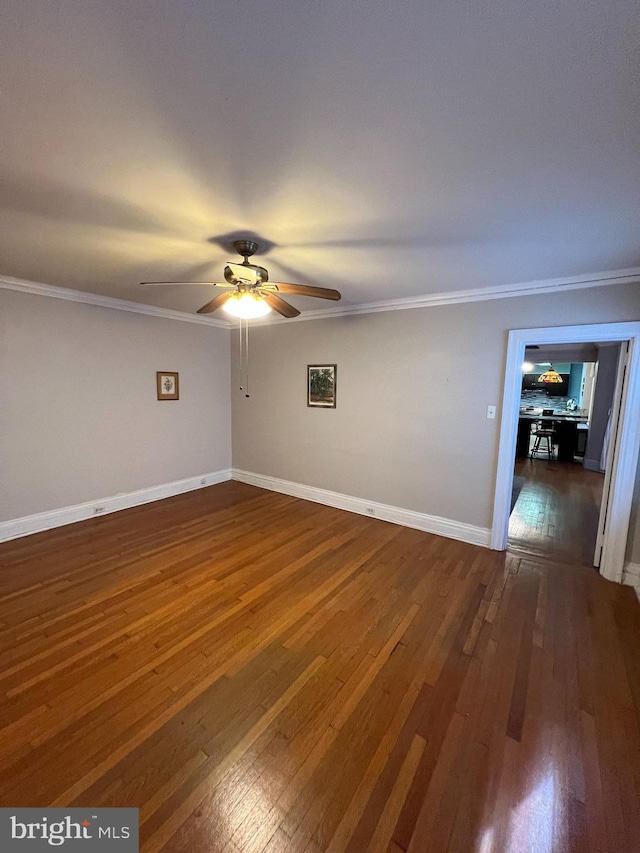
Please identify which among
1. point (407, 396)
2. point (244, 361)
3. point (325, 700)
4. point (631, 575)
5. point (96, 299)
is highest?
point (96, 299)

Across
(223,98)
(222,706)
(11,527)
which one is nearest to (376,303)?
(223,98)

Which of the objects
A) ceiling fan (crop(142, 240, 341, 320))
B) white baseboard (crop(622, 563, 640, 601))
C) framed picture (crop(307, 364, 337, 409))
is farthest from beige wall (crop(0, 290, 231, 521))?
white baseboard (crop(622, 563, 640, 601))

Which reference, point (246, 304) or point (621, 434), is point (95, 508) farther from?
point (621, 434)

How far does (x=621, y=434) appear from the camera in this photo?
272 cm

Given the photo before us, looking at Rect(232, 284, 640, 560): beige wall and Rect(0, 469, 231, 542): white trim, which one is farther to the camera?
Rect(0, 469, 231, 542): white trim

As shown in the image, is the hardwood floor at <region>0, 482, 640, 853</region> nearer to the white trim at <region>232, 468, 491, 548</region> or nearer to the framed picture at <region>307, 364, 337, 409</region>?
the white trim at <region>232, 468, 491, 548</region>

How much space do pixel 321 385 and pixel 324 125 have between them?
3166mm

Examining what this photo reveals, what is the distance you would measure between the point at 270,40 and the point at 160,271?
2277 mm

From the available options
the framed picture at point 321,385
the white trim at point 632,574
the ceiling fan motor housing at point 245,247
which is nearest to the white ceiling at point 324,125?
the ceiling fan motor housing at point 245,247

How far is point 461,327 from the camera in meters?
3.40

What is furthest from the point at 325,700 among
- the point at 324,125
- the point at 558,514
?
the point at 558,514

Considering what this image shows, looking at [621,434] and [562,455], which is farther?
[562,455]

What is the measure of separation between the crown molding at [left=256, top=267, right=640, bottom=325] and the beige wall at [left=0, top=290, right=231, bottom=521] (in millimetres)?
Answer: 1953

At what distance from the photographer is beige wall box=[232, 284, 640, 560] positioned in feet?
10.5
